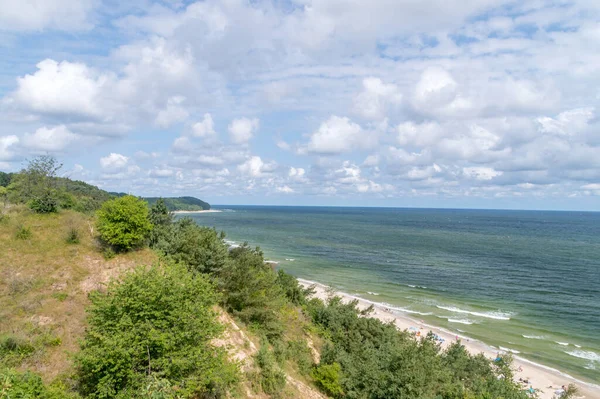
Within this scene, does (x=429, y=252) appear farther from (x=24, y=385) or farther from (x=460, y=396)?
(x=24, y=385)

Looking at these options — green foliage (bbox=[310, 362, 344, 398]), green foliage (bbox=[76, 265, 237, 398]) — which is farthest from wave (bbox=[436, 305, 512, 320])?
green foliage (bbox=[76, 265, 237, 398])

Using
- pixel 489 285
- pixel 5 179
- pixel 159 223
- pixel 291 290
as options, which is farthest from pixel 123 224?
pixel 5 179

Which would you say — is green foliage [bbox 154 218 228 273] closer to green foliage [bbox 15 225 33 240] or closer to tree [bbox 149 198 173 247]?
tree [bbox 149 198 173 247]

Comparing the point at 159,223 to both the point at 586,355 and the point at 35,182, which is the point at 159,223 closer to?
the point at 35,182

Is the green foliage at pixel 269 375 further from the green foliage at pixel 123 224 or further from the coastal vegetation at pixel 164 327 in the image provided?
the green foliage at pixel 123 224

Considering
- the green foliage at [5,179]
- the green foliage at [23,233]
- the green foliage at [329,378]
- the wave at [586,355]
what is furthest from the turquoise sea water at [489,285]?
the green foliage at [5,179]

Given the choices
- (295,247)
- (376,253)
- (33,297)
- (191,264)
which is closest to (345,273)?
(376,253)

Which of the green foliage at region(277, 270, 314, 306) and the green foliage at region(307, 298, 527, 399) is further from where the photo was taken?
the green foliage at region(277, 270, 314, 306)
